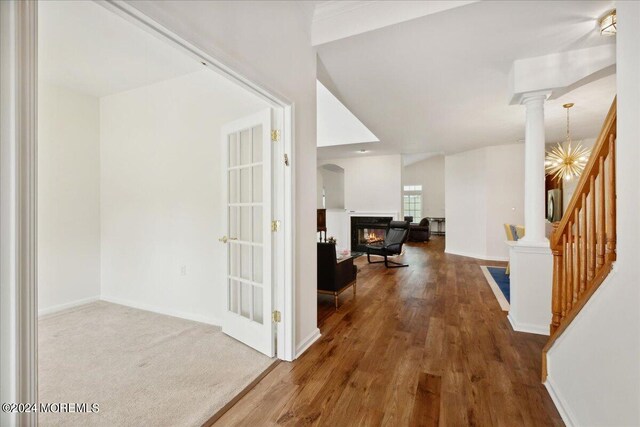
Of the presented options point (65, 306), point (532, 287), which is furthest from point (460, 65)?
point (65, 306)

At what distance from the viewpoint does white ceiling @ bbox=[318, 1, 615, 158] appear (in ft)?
7.23

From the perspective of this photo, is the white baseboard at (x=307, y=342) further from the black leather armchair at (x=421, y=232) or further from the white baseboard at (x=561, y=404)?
the black leather armchair at (x=421, y=232)

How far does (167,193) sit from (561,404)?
3782 mm

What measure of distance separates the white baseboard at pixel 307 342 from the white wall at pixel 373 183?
18.5 feet

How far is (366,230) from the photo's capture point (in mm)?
8172

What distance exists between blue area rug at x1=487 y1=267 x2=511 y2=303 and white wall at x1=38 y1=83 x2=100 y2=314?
17.6 ft

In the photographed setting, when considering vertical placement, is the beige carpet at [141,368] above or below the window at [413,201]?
below

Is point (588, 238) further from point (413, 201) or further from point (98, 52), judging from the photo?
point (413, 201)

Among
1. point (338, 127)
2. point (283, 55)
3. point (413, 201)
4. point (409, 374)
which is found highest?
point (338, 127)

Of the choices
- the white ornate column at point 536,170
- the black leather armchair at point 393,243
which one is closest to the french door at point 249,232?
the white ornate column at point 536,170

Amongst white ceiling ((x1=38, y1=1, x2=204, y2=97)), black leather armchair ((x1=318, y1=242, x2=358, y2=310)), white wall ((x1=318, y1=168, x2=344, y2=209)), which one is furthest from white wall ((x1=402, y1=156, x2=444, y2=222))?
white ceiling ((x1=38, y1=1, x2=204, y2=97))

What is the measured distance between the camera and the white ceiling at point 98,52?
2236 mm

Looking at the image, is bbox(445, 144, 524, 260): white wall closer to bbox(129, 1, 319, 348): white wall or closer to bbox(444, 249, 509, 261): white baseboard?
bbox(444, 249, 509, 261): white baseboard

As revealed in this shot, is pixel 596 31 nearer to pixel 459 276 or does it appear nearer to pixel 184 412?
pixel 459 276
